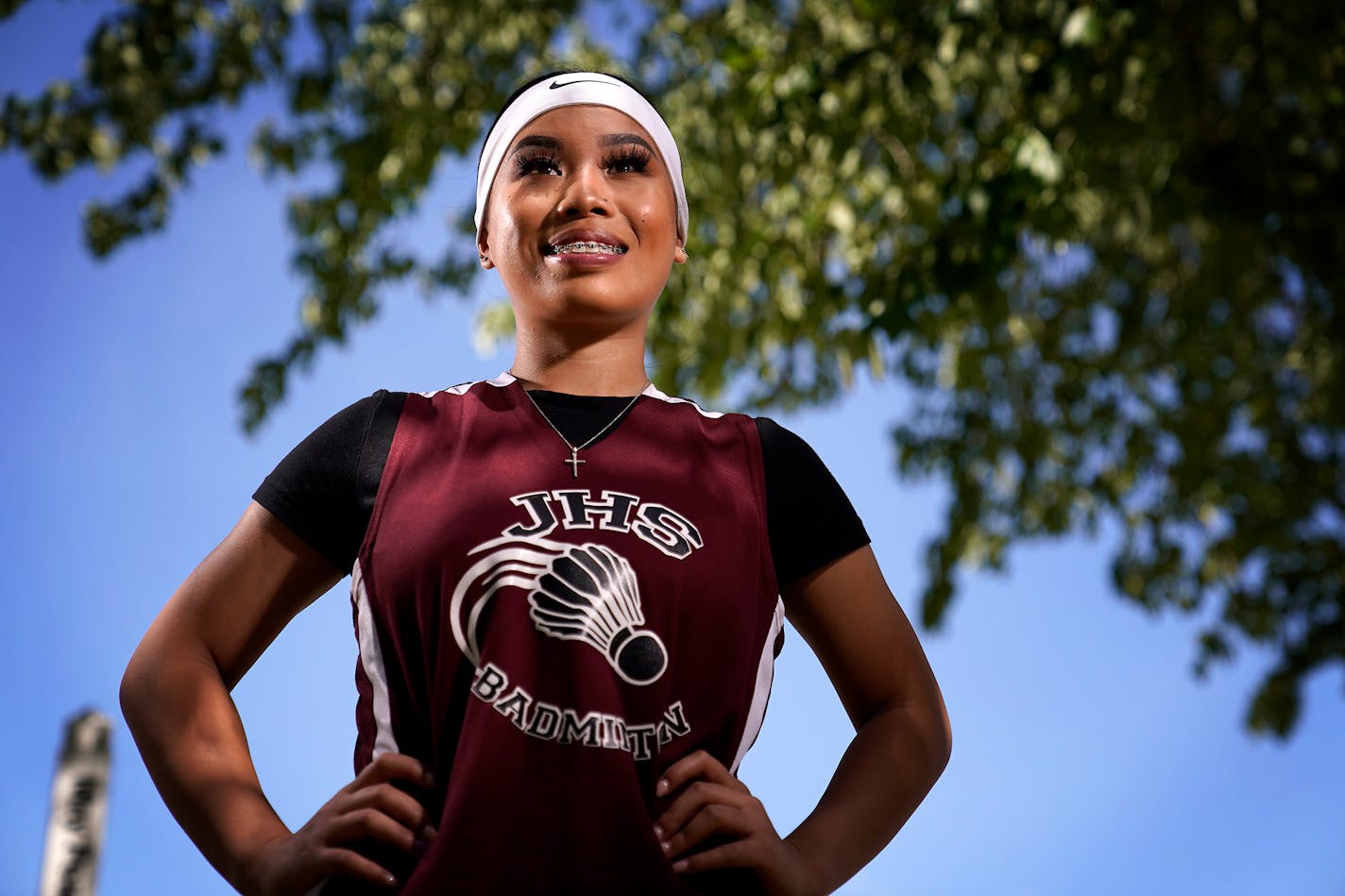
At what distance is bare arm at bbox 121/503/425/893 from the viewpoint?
1.28m

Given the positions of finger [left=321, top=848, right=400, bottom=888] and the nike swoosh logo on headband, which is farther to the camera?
the nike swoosh logo on headband

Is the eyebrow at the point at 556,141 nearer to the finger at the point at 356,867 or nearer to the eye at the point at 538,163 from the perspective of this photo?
the eye at the point at 538,163

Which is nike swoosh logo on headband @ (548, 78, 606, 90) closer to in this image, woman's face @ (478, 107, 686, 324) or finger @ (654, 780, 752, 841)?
woman's face @ (478, 107, 686, 324)

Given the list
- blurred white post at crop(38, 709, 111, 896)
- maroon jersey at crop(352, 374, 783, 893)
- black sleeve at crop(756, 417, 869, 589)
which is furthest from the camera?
blurred white post at crop(38, 709, 111, 896)

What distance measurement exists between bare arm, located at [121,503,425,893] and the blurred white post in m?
2.51

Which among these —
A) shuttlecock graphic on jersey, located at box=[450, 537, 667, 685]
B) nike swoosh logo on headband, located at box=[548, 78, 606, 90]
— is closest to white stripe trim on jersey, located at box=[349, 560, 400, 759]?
shuttlecock graphic on jersey, located at box=[450, 537, 667, 685]

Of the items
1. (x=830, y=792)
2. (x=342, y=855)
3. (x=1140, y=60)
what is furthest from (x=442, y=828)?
(x=1140, y=60)

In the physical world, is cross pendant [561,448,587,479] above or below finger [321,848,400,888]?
above

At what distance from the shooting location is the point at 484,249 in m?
1.71

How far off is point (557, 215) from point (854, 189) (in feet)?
14.0

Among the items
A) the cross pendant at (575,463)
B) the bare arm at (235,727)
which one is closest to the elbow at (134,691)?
the bare arm at (235,727)

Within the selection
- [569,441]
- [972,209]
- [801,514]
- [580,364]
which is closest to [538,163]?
[580,364]

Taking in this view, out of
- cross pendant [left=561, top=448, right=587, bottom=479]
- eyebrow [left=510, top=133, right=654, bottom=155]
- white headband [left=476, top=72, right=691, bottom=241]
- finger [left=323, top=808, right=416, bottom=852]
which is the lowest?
finger [left=323, top=808, right=416, bottom=852]

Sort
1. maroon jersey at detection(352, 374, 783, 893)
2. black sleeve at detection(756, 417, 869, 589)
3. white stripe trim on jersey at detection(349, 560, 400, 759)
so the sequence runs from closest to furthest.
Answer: maroon jersey at detection(352, 374, 783, 893), white stripe trim on jersey at detection(349, 560, 400, 759), black sleeve at detection(756, 417, 869, 589)
